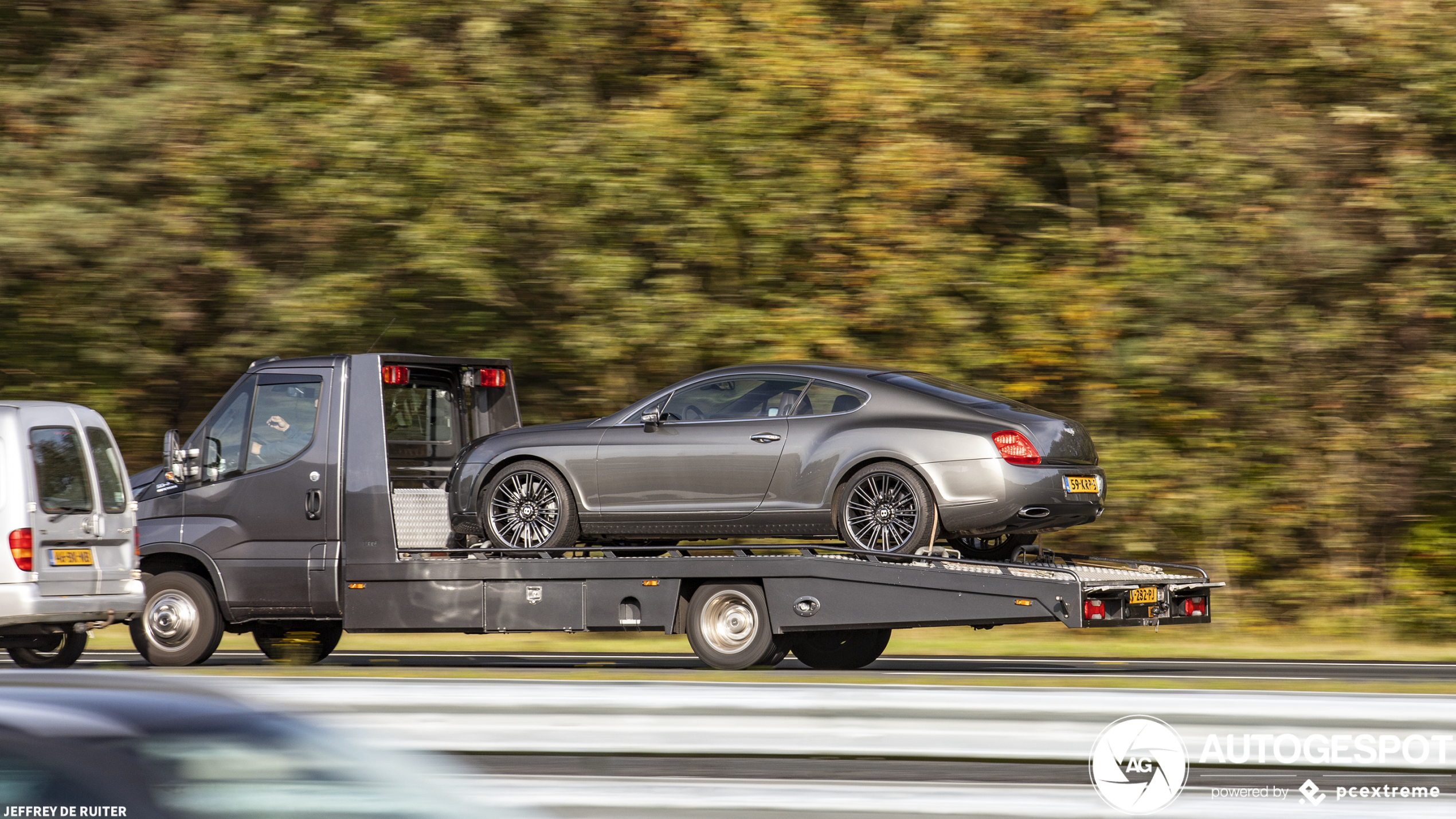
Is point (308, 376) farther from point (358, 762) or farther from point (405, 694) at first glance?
point (358, 762)

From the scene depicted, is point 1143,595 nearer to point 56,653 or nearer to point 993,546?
point 993,546

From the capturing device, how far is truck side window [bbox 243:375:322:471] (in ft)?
38.1

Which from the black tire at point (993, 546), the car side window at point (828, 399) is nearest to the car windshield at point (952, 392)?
the car side window at point (828, 399)

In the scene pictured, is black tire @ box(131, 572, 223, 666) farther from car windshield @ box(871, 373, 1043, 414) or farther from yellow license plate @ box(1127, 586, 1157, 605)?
yellow license plate @ box(1127, 586, 1157, 605)

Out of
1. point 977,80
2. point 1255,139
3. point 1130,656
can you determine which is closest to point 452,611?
point 1130,656

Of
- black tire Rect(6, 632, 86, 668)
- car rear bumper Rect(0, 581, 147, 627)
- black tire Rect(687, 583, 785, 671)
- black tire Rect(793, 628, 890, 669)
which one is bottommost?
black tire Rect(793, 628, 890, 669)

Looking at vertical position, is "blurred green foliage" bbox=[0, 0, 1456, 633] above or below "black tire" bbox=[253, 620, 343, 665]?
above

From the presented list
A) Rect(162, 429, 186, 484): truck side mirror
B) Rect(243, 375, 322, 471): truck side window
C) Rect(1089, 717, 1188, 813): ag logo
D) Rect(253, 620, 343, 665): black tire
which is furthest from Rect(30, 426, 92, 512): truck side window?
Rect(1089, 717, 1188, 813): ag logo

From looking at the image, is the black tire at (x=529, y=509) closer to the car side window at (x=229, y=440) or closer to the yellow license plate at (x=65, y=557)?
the car side window at (x=229, y=440)

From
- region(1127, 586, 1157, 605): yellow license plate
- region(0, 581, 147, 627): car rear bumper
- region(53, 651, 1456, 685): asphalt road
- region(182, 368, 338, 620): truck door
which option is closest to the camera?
region(1127, 586, 1157, 605): yellow license plate

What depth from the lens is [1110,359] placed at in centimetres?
1697

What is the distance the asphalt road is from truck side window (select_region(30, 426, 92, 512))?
182 centimetres

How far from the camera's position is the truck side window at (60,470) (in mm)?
11352

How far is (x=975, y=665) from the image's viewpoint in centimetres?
1274
